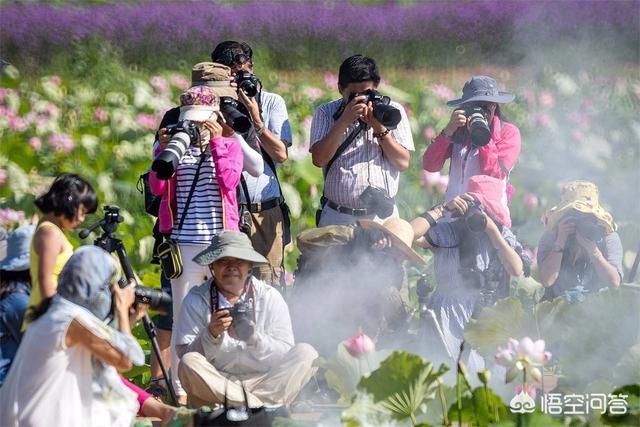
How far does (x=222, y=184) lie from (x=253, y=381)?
740mm

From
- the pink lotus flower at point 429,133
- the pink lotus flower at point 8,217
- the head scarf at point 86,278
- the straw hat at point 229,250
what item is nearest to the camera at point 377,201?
the straw hat at point 229,250

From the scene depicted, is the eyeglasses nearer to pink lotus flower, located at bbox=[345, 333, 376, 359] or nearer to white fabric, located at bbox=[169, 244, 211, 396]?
white fabric, located at bbox=[169, 244, 211, 396]

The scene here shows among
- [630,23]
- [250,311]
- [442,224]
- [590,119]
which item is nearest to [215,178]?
[250,311]

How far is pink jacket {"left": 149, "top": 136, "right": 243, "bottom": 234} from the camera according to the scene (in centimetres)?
516

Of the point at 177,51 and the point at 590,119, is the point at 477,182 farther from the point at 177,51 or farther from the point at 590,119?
the point at 177,51

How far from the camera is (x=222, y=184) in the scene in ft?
17.0

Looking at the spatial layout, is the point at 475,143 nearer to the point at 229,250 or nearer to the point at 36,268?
→ the point at 229,250

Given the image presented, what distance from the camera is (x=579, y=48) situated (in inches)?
371

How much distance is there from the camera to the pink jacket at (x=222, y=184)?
516cm

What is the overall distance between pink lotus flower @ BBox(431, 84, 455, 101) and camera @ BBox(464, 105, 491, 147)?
252 centimetres

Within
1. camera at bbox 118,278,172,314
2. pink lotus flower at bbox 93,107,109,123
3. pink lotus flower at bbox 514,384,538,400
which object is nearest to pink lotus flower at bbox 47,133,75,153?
pink lotus flower at bbox 93,107,109,123

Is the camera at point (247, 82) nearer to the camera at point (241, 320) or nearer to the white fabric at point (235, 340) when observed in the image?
the white fabric at point (235, 340)

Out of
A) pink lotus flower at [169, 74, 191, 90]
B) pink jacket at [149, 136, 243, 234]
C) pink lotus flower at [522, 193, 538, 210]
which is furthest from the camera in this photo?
pink lotus flower at [169, 74, 191, 90]

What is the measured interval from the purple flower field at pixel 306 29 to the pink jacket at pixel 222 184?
395cm
